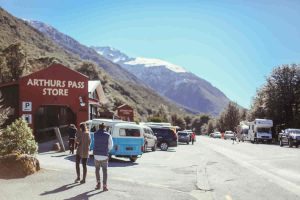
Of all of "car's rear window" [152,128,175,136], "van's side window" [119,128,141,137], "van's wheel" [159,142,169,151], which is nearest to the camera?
"van's side window" [119,128,141,137]

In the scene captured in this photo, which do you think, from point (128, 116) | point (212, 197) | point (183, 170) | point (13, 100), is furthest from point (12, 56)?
point (212, 197)

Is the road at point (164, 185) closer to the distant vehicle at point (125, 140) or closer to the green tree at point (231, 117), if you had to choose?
the distant vehicle at point (125, 140)

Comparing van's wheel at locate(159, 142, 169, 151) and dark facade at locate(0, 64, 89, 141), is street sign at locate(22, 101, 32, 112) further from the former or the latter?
van's wheel at locate(159, 142, 169, 151)

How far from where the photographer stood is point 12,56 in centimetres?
7006

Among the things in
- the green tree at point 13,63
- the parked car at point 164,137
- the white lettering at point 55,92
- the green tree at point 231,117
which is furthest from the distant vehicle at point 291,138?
the green tree at point 231,117

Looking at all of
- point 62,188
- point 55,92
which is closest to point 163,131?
point 55,92

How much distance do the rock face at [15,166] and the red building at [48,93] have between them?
20.5 m

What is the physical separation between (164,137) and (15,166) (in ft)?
80.3

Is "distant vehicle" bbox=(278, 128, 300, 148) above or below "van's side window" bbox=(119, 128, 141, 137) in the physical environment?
below

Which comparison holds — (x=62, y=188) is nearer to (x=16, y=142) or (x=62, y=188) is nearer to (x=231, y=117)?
(x=16, y=142)

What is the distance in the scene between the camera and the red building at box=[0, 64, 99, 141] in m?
36.1

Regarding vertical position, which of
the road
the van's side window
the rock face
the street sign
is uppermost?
the street sign

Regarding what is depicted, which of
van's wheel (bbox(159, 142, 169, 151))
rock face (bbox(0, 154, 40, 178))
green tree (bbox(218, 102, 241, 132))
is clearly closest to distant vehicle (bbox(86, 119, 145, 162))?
rock face (bbox(0, 154, 40, 178))

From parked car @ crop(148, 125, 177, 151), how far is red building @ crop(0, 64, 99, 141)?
612 centimetres
